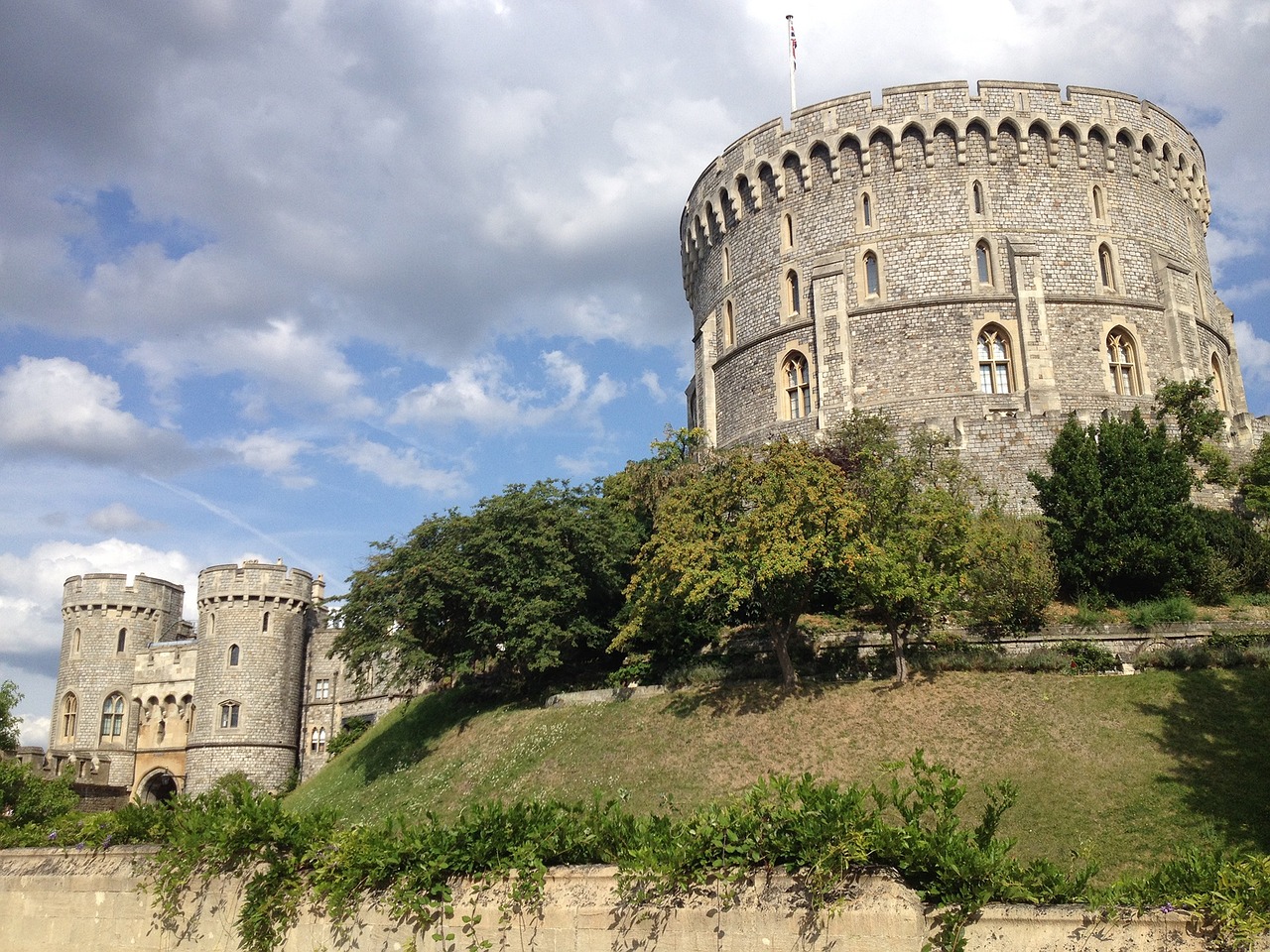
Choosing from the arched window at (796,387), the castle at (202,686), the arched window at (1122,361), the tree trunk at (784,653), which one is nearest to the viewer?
the tree trunk at (784,653)

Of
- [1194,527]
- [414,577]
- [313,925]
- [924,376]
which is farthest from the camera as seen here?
[924,376]

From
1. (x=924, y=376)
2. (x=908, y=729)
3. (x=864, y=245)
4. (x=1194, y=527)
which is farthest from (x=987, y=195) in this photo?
(x=908, y=729)

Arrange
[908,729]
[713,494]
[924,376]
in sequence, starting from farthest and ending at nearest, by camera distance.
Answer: [924,376]
[713,494]
[908,729]

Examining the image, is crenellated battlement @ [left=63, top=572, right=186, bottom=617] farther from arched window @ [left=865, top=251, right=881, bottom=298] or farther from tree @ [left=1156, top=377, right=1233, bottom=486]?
tree @ [left=1156, top=377, right=1233, bottom=486]

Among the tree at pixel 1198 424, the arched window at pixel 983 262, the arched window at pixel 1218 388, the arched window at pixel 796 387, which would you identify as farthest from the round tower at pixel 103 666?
the arched window at pixel 1218 388

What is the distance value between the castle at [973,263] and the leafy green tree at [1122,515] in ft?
17.4

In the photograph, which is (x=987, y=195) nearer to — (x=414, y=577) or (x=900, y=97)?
(x=900, y=97)

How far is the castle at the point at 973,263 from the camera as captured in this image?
39375mm

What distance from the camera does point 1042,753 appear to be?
20969 millimetres

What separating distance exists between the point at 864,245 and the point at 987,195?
5101 mm

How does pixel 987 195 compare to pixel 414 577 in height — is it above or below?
above

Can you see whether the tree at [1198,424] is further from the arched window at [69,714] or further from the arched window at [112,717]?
the arched window at [69,714]

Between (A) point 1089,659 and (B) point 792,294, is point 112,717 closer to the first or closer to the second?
(B) point 792,294

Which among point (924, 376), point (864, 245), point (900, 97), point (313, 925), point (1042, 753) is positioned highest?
point (900, 97)
